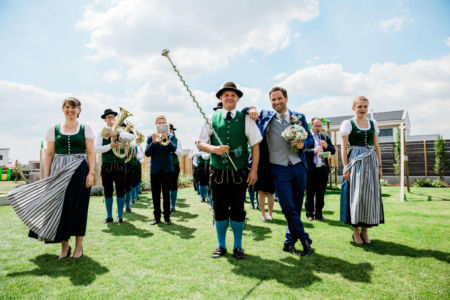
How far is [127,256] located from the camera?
12.3ft

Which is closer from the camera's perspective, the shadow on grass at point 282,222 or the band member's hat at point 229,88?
the band member's hat at point 229,88

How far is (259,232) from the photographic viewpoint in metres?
4.96

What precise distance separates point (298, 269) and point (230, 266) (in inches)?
32.9

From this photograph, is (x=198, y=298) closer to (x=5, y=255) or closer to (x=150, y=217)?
(x=5, y=255)

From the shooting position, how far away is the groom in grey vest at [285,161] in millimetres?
3633

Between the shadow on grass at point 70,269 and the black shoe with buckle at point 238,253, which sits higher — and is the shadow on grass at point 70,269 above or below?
below

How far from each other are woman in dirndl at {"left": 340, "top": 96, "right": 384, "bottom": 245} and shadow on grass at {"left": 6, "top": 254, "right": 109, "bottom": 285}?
3.64 m

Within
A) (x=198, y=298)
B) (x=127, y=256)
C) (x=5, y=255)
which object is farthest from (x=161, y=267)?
(x=5, y=255)

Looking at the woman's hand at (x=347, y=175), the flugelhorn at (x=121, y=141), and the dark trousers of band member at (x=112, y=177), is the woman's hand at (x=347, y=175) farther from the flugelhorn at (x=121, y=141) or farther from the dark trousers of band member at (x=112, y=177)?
the dark trousers of band member at (x=112, y=177)

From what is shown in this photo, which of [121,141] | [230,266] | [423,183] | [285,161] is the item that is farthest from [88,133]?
[423,183]

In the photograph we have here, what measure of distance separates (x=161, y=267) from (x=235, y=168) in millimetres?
1584

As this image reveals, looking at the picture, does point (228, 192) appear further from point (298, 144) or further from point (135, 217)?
point (135, 217)

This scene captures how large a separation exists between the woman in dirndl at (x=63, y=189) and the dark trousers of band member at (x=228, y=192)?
5.82ft

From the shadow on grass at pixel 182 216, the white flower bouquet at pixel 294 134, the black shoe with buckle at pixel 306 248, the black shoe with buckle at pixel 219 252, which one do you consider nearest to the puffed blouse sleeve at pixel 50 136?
the black shoe with buckle at pixel 219 252
